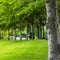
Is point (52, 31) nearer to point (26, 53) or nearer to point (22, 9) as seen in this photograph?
point (26, 53)

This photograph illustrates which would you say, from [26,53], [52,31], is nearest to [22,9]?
[26,53]

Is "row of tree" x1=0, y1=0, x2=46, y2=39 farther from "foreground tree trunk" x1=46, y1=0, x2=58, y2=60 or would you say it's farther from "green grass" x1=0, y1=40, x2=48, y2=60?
"foreground tree trunk" x1=46, y1=0, x2=58, y2=60

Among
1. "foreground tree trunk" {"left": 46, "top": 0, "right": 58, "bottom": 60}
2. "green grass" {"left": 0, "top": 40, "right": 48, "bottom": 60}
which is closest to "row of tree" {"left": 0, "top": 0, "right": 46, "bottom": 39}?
"green grass" {"left": 0, "top": 40, "right": 48, "bottom": 60}

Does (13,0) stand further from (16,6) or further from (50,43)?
(50,43)

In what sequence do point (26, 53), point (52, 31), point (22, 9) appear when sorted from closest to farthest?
1. point (52, 31)
2. point (26, 53)
3. point (22, 9)

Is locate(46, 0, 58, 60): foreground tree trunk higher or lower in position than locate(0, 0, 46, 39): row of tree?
lower

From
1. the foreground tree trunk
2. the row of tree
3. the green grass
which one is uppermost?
the row of tree

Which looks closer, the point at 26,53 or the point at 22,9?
the point at 26,53

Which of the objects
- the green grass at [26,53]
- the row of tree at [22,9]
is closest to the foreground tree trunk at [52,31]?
the green grass at [26,53]

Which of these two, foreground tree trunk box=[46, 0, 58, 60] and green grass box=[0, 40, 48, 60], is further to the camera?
green grass box=[0, 40, 48, 60]

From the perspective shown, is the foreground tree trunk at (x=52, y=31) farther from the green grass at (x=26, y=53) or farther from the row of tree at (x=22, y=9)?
the row of tree at (x=22, y=9)

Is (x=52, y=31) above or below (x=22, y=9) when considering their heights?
below

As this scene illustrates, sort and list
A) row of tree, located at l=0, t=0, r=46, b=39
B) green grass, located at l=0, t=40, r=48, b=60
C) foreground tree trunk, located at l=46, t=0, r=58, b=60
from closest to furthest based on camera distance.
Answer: foreground tree trunk, located at l=46, t=0, r=58, b=60, green grass, located at l=0, t=40, r=48, b=60, row of tree, located at l=0, t=0, r=46, b=39

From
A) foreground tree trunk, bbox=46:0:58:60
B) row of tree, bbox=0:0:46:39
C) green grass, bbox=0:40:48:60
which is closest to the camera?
foreground tree trunk, bbox=46:0:58:60
